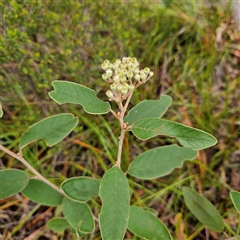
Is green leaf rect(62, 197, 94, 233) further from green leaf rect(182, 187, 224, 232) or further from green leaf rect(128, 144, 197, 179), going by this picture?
green leaf rect(182, 187, 224, 232)

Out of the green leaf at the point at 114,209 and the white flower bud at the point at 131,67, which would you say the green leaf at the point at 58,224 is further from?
the white flower bud at the point at 131,67

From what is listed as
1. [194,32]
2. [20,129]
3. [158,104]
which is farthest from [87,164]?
[194,32]

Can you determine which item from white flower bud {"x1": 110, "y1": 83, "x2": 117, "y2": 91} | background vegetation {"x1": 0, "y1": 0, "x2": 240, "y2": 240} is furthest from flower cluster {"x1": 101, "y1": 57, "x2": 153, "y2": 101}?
background vegetation {"x1": 0, "y1": 0, "x2": 240, "y2": 240}

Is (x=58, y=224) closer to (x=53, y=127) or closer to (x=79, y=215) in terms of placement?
(x=79, y=215)

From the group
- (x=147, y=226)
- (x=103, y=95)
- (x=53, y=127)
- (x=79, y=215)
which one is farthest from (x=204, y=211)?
(x=103, y=95)

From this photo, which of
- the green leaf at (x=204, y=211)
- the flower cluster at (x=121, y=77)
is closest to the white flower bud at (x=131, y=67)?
the flower cluster at (x=121, y=77)
